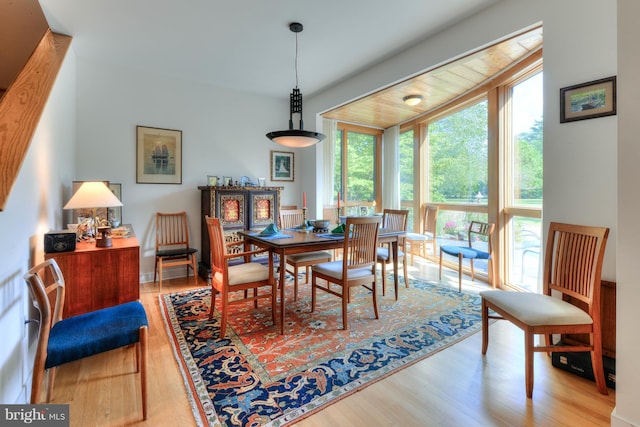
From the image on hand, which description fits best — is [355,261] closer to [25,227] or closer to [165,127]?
[25,227]

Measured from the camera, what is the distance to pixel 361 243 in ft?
8.57

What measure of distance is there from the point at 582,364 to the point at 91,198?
3.70m

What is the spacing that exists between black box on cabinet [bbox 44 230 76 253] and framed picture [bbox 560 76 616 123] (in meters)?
3.54

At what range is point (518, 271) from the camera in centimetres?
343

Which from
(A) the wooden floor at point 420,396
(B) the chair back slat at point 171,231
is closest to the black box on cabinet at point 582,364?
(A) the wooden floor at point 420,396

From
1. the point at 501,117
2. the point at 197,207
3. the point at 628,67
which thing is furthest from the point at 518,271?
the point at 197,207

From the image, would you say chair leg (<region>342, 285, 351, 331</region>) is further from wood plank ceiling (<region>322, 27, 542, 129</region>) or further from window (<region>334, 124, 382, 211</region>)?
window (<region>334, 124, 382, 211</region>)

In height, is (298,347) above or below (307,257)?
below

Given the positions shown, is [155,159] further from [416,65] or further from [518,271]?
[518,271]

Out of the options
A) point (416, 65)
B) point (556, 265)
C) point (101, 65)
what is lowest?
point (556, 265)

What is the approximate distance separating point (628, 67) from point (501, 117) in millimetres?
2299

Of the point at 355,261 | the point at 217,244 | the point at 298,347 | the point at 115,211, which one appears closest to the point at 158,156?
the point at 115,211

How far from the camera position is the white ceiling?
8.29 feet

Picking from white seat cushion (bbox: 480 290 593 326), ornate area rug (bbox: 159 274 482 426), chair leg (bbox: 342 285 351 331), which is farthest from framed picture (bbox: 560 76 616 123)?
chair leg (bbox: 342 285 351 331)
